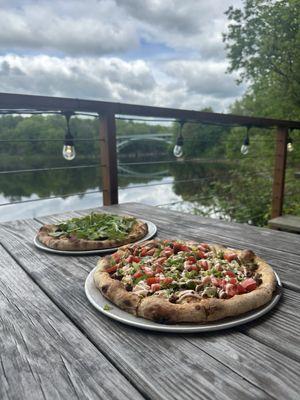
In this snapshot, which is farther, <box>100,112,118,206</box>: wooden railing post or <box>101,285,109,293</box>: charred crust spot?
<box>100,112,118,206</box>: wooden railing post

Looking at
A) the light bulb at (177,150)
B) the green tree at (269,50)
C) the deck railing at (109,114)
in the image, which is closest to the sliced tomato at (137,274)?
the deck railing at (109,114)

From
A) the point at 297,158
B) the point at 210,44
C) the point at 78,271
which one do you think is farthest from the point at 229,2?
the point at 78,271

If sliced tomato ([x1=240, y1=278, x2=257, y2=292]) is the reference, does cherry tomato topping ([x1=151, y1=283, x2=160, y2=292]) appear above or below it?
below

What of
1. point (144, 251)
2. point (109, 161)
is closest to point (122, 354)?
point (144, 251)

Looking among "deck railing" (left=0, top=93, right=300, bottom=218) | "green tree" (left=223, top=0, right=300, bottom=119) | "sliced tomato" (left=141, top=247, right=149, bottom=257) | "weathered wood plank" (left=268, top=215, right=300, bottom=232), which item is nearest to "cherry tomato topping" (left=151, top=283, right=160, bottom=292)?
"sliced tomato" (left=141, top=247, right=149, bottom=257)

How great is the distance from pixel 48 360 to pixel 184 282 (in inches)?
13.9

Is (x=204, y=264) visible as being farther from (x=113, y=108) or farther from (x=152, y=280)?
(x=113, y=108)

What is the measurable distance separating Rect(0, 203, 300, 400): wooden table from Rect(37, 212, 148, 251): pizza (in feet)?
0.78

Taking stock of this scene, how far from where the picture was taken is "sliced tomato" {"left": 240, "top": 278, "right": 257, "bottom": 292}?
2.43 ft

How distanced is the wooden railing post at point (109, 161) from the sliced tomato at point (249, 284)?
150cm

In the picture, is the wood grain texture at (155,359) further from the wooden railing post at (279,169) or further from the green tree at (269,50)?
the green tree at (269,50)

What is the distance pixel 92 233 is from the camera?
47.5 inches

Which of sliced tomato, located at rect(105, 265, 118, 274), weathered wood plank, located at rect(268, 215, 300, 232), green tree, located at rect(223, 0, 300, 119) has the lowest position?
weathered wood plank, located at rect(268, 215, 300, 232)

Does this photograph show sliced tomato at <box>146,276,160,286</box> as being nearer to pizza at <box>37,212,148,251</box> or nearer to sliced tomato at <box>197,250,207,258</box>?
sliced tomato at <box>197,250,207,258</box>
